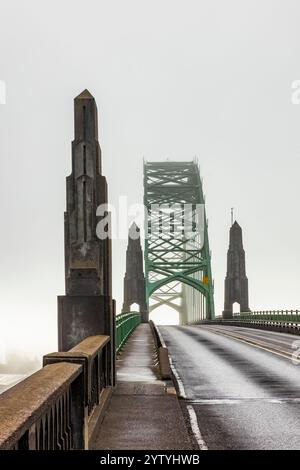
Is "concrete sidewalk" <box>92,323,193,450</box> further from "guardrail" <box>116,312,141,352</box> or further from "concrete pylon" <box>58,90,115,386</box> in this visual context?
"guardrail" <box>116,312,141,352</box>

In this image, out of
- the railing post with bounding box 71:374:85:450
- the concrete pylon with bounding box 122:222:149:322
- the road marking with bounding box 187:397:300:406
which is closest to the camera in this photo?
the railing post with bounding box 71:374:85:450

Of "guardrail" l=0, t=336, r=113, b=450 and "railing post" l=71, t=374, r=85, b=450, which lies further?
"railing post" l=71, t=374, r=85, b=450

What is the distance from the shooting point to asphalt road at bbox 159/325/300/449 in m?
10.5

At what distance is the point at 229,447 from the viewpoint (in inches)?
381

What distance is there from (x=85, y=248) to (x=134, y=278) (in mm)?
71499

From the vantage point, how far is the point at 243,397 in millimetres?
15258

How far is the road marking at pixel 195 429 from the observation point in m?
9.80

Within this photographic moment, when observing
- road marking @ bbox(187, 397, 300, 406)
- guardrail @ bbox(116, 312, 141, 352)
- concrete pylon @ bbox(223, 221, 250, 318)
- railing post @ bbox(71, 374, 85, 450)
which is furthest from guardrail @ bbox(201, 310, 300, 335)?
railing post @ bbox(71, 374, 85, 450)

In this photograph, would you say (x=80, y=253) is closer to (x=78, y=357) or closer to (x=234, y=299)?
(x=78, y=357)

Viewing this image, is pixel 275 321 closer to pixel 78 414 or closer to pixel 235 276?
pixel 235 276

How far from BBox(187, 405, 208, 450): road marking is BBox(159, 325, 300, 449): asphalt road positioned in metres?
0.06
